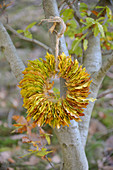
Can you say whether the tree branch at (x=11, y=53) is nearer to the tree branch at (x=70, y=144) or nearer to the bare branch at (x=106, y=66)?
the tree branch at (x=70, y=144)

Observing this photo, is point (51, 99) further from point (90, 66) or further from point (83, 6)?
point (83, 6)

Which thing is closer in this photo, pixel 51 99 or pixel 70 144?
pixel 51 99

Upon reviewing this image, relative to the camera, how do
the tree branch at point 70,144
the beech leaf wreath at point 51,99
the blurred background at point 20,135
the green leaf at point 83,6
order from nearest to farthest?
the beech leaf wreath at point 51,99, the tree branch at point 70,144, the green leaf at point 83,6, the blurred background at point 20,135

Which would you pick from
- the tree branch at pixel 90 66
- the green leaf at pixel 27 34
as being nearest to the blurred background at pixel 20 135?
the green leaf at pixel 27 34

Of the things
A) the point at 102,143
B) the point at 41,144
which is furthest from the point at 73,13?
the point at 102,143

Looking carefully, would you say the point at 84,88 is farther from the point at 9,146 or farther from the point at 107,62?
the point at 9,146

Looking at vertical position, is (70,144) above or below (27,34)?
below

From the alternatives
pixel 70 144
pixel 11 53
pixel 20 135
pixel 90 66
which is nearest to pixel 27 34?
pixel 11 53

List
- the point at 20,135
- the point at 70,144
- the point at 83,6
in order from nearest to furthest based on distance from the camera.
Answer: the point at 70,144, the point at 83,6, the point at 20,135

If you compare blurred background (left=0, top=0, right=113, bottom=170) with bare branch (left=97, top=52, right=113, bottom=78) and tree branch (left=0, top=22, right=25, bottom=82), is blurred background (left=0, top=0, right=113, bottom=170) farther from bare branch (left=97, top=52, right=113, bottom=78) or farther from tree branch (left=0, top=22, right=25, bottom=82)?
bare branch (left=97, top=52, right=113, bottom=78)
